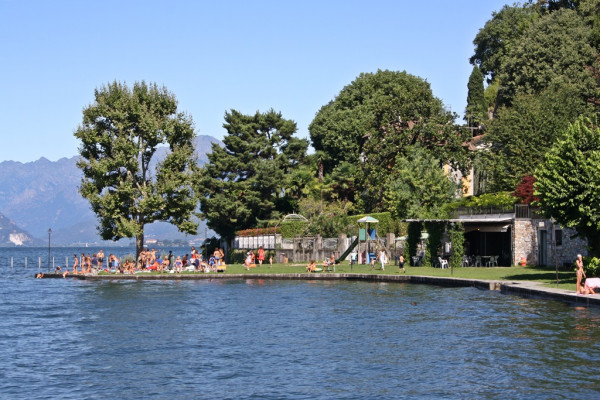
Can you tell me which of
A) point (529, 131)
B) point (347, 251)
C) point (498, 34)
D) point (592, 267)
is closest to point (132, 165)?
point (347, 251)

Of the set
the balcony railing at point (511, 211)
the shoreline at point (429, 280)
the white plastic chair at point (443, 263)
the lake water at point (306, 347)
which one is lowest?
the lake water at point (306, 347)

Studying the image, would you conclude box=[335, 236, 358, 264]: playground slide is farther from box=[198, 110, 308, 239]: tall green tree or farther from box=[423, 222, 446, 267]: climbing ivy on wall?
box=[198, 110, 308, 239]: tall green tree

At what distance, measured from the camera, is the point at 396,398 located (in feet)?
63.8

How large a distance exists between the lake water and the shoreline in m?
0.54

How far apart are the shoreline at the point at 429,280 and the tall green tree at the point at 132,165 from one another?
6.62 metres

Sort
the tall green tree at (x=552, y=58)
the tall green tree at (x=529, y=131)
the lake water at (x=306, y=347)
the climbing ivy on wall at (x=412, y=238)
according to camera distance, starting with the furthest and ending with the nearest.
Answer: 1. the tall green tree at (x=552, y=58)
2. the tall green tree at (x=529, y=131)
3. the climbing ivy on wall at (x=412, y=238)
4. the lake water at (x=306, y=347)

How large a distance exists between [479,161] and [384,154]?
8.21 m

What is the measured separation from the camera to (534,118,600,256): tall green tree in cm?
3659

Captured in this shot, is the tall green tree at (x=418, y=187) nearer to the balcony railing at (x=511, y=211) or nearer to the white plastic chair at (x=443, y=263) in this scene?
the balcony railing at (x=511, y=211)

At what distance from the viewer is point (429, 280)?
45.8m

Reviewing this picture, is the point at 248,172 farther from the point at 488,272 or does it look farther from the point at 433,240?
the point at 488,272

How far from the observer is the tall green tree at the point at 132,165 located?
63375mm

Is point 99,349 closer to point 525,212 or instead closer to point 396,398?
point 396,398

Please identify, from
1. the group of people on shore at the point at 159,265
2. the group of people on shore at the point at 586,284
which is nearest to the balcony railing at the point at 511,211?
the group of people on shore at the point at 586,284
